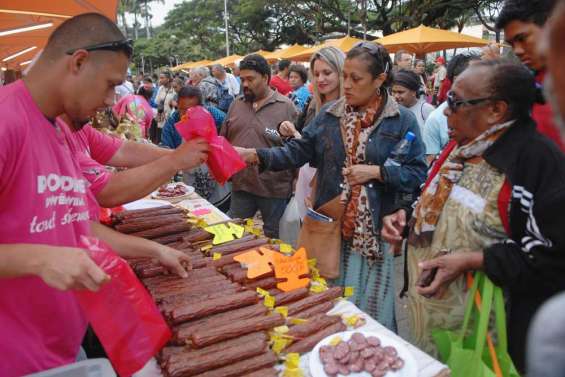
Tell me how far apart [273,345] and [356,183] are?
4.08 feet

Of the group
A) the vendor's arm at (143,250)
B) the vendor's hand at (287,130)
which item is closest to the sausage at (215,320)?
the vendor's arm at (143,250)

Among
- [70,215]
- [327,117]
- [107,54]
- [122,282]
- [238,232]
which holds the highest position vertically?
[107,54]

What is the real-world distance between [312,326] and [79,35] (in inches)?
63.1

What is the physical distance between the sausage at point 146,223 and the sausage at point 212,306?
1.15m

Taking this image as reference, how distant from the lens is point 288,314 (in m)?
2.04

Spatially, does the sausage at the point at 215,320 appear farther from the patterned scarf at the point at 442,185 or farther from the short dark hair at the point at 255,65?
the short dark hair at the point at 255,65

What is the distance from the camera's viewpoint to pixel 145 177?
7.73 feet

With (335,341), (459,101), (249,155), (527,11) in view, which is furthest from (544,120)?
(249,155)

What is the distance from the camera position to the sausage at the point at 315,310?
2055 millimetres

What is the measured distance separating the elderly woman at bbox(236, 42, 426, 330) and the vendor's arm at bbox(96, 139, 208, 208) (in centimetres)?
99

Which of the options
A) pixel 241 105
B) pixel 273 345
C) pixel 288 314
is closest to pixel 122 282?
pixel 273 345

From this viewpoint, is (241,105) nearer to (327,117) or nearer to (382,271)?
(327,117)

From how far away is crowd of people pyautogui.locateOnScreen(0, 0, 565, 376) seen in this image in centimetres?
143

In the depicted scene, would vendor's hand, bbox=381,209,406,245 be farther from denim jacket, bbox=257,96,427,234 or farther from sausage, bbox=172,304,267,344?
sausage, bbox=172,304,267,344
